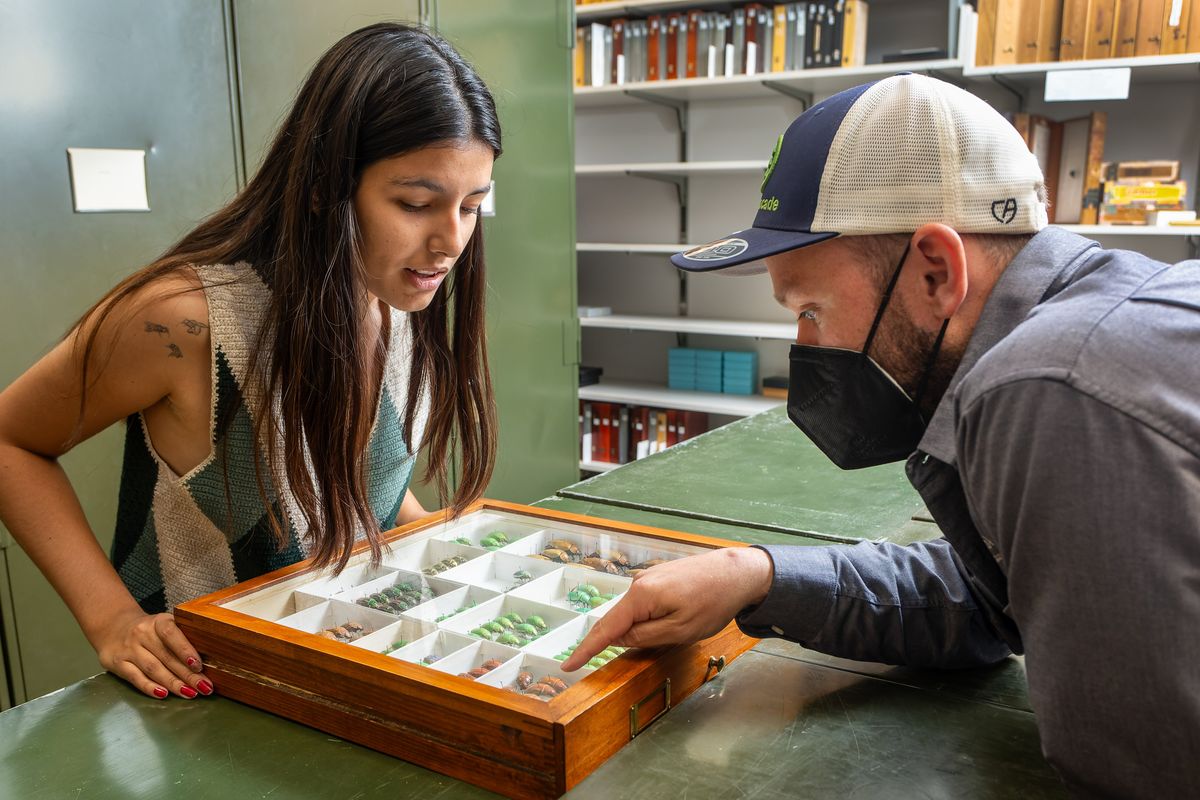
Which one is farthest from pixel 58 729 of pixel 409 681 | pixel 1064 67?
pixel 1064 67

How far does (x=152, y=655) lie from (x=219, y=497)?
0.22 meters

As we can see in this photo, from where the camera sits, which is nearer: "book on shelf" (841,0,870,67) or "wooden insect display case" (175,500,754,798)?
"wooden insect display case" (175,500,754,798)

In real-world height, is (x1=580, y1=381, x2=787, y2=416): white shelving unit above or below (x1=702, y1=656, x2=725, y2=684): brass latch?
below

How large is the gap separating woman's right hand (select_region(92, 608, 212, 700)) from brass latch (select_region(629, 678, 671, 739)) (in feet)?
1.53

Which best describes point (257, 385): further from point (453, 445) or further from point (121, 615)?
point (453, 445)

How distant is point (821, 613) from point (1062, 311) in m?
0.46

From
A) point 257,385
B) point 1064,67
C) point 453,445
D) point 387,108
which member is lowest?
point 453,445

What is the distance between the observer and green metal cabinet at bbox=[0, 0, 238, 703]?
6.17 feet

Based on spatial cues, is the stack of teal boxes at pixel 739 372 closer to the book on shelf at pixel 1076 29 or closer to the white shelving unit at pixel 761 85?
the white shelving unit at pixel 761 85

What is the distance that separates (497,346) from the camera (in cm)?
311

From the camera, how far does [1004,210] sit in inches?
33.4

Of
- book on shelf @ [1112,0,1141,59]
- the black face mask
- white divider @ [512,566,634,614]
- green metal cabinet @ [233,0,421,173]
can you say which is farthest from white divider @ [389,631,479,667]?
book on shelf @ [1112,0,1141,59]

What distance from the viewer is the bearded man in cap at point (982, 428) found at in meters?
0.62

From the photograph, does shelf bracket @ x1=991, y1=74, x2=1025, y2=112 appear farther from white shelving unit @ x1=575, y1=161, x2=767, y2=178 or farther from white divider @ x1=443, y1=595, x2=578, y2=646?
white divider @ x1=443, y1=595, x2=578, y2=646
